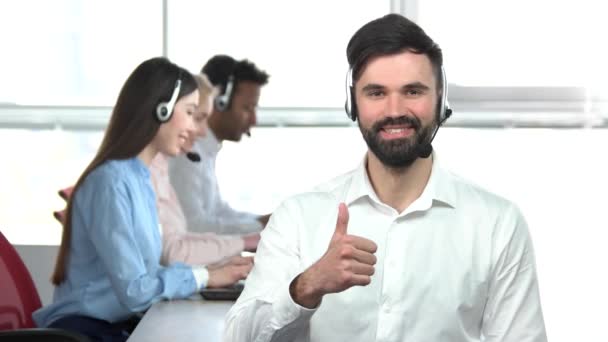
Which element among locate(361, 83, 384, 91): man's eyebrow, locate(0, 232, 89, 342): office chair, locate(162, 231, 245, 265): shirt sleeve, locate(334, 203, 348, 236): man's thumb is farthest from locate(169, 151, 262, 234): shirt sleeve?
locate(334, 203, 348, 236): man's thumb

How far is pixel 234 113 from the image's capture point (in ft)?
17.0

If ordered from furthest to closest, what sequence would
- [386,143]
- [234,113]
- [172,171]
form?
[234,113] → [172,171] → [386,143]

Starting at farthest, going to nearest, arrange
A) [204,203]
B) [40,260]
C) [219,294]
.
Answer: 1. [40,260]
2. [204,203]
3. [219,294]

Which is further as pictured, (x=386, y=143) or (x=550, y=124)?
(x=550, y=124)

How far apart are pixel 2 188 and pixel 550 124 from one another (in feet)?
7.98

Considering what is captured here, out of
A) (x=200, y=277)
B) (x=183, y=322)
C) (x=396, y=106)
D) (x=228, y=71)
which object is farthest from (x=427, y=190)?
(x=228, y=71)

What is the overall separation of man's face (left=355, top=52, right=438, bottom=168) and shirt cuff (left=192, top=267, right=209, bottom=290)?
131 cm

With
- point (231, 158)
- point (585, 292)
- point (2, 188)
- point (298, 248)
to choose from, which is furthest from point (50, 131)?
point (298, 248)

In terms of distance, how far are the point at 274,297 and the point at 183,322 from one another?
91cm

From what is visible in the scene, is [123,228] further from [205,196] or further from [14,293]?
[205,196]

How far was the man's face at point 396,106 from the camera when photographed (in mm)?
2066

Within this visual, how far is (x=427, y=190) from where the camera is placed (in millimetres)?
2133

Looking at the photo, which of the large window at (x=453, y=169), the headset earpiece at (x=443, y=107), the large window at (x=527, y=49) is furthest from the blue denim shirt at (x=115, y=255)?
the large window at (x=527, y=49)

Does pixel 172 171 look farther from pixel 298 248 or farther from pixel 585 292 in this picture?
pixel 298 248
